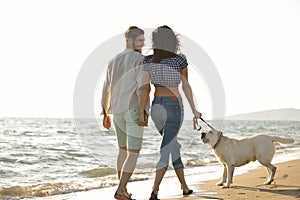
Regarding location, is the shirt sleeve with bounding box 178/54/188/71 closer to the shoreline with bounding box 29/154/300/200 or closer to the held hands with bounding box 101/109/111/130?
the held hands with bounding box 101/109/111/130

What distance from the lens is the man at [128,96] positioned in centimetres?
441

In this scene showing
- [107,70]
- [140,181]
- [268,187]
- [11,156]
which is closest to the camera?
[107,70]

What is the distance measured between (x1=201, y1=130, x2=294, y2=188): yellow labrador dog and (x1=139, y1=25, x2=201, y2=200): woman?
158 centimetres

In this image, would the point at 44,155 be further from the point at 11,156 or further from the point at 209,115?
the point at 209,115

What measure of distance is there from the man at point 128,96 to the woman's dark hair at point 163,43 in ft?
0.70

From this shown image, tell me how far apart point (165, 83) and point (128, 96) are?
447 mm

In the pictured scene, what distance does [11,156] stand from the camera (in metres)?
11.6

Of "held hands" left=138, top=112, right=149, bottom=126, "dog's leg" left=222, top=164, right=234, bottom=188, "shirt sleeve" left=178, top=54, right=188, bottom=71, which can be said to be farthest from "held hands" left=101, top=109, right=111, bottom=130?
"dog's leg" left=222, top=164, right=234, bottom=188

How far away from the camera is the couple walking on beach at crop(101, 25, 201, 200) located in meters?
4.34

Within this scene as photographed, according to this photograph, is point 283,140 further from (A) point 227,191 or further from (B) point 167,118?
(B) point 167,118

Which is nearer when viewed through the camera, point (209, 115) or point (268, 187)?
point (268, 187)

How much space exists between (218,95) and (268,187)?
1.46m

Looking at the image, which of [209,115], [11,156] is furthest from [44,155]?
[209,115]

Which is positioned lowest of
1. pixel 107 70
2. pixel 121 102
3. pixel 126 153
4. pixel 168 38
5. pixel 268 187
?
pixel 268 187
